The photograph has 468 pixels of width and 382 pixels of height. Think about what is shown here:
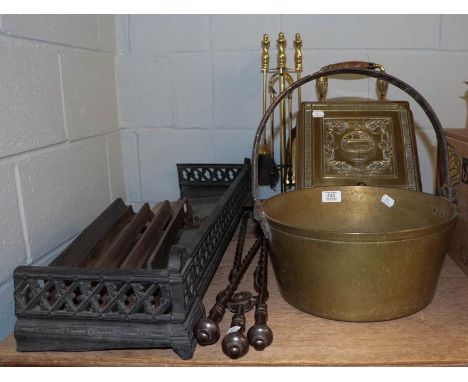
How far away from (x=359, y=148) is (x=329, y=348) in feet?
1.92

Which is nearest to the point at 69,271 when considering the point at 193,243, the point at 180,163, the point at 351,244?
the point at 193,243

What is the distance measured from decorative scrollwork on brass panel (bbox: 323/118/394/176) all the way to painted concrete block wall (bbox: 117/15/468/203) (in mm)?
217

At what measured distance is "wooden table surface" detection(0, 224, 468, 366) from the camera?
2.34 feet

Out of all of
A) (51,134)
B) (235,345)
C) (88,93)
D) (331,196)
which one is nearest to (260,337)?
(235,345)

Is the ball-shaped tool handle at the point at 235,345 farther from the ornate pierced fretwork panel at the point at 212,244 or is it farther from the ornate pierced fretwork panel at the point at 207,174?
the ornate pierced fretwork panel at the point at 207,174

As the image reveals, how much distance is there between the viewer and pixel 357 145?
46.8 inches

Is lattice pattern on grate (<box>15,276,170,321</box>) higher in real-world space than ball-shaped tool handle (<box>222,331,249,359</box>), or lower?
higher

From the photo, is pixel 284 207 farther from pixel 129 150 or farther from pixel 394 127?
pixel 129 150

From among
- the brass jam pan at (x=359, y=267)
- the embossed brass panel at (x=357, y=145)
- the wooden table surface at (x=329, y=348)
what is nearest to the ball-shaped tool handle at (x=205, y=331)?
the wooden table surface at (x=329, y=348)

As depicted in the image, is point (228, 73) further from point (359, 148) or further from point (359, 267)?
point (359, 267)

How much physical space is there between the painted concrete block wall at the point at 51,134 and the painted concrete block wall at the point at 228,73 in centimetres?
10

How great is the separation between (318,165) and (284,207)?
9.2 inches

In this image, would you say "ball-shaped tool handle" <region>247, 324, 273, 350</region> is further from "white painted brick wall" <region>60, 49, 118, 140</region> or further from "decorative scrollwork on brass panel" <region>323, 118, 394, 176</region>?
"white painted brick wall" <region>60, 49, 118, 140</region>

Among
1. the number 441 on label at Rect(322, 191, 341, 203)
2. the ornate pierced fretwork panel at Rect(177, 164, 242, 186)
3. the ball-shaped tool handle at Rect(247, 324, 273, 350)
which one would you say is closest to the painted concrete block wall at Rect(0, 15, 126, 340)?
the ornate pierced fretwork panel at Rect(177, 164, 242, 186)
